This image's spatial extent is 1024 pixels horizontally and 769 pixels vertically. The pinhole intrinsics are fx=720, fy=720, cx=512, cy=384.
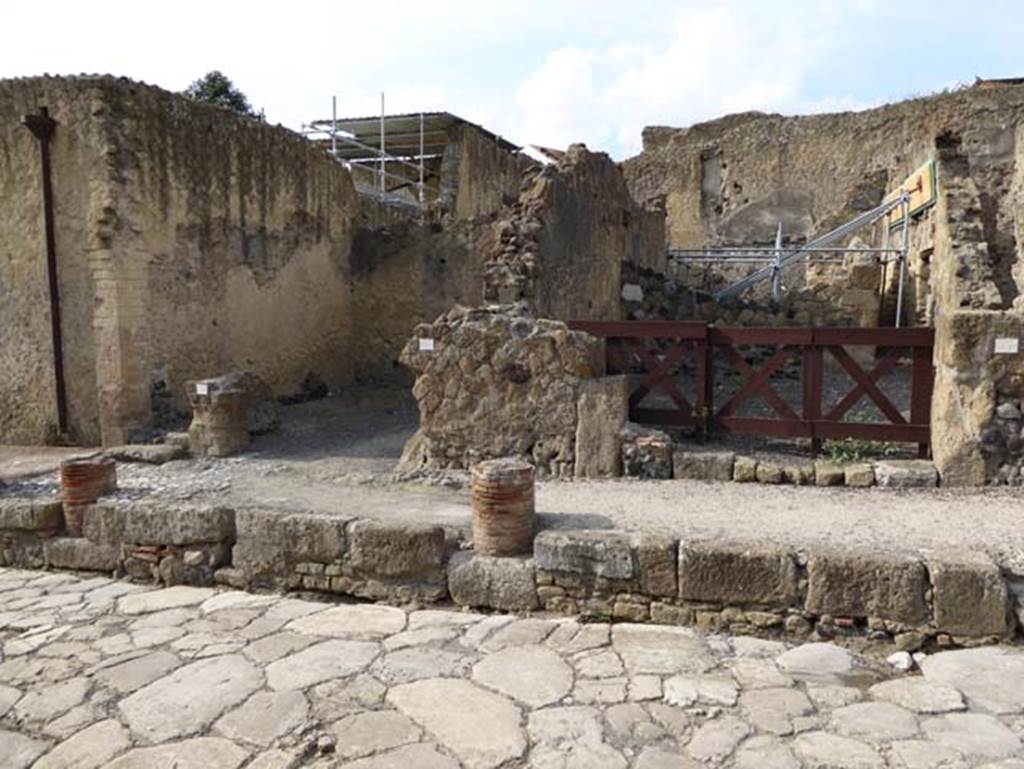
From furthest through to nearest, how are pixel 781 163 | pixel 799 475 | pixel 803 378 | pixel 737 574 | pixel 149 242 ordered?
pixel 781 163 < pixel 149 242 < pixel 803 378 < pixel 799 475 < pixel 737 574

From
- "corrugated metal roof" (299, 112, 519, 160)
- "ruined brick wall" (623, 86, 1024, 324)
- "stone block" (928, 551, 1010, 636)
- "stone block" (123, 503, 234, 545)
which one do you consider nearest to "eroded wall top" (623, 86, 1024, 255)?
"ruined brick wall" (623, 86, 1024, 324)

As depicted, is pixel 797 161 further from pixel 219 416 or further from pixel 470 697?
pixel 470 697

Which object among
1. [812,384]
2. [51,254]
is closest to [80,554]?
[51,254]

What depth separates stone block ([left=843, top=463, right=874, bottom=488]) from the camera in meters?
5.54

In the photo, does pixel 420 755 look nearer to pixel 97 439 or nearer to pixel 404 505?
pixel 404 505

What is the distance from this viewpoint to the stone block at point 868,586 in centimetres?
368

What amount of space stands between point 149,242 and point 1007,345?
8.83m

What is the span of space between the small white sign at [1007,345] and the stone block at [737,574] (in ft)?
9.05

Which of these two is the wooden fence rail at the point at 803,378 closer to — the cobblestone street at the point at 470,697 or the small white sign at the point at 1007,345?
the small white sign at the point at 1007,345

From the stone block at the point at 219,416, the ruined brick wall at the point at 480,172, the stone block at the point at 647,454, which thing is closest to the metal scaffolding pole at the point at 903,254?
the stone block at the point at 647,454

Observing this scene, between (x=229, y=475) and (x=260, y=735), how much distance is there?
172 inches

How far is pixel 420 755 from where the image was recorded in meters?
2.84

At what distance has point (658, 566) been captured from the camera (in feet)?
13.3

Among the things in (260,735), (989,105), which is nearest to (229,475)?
(260,735)
